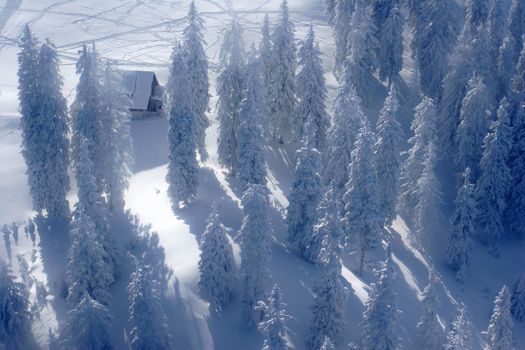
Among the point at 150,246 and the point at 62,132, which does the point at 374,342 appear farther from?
the point at 62,132

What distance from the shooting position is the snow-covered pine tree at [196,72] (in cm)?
4178

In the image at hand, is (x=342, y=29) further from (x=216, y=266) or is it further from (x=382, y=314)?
(x=382, y=314)

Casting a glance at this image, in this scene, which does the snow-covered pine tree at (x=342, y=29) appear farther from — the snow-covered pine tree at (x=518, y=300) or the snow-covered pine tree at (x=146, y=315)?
the snow-covered pine tree at (x=146, y=315)

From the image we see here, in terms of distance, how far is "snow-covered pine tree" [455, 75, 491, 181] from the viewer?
43.9 m

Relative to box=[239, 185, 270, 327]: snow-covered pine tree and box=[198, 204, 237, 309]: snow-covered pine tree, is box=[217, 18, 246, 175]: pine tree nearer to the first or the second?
box=[198, 204, 237, 309]: snow-covered pine tree

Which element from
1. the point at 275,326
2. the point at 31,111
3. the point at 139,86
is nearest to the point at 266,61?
the point at 139,86

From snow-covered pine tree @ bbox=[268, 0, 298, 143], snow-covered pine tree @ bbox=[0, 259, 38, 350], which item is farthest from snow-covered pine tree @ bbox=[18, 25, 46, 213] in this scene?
snow-covered pine tree @ bbox=[268, 0, 298, 143]

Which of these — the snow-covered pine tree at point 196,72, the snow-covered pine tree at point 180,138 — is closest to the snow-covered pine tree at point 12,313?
the snow-covered pine tree at point 180,138

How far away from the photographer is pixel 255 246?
31250mm

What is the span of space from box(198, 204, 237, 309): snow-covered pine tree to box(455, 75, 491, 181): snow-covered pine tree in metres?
21.7

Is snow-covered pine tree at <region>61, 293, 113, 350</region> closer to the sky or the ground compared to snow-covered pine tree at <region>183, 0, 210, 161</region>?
closer to the ground

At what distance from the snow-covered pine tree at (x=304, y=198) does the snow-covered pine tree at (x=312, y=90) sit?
8421mm

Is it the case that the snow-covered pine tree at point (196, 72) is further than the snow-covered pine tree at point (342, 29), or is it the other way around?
the snow-covered pine tree at point (342, 29)

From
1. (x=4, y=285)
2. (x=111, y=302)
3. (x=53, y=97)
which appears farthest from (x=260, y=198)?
(x=53, y=97)
